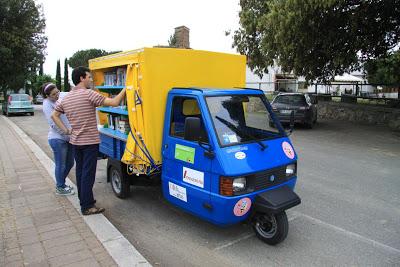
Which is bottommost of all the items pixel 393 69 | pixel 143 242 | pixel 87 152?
pixel 143 242

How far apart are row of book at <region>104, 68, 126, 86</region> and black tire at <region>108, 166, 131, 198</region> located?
1.42 m

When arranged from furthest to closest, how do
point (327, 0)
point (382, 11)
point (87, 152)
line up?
point (382, 11), point (327, 0), point (87, 152)

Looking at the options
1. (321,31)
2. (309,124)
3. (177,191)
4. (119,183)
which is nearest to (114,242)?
Result: (177,191)

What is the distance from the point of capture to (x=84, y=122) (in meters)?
4.73

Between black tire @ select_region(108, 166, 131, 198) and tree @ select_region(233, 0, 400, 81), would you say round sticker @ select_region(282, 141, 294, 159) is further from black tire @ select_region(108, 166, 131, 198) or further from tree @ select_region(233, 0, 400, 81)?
tree @ select_region(233, 0, 400, 81)

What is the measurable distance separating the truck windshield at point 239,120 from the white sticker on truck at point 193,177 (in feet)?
1.60

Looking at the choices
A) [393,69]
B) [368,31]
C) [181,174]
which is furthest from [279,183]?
[368,31]

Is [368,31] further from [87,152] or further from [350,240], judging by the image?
[87,152]

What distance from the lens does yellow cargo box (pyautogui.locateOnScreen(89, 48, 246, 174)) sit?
4.58 m

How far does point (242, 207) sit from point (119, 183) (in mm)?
2553

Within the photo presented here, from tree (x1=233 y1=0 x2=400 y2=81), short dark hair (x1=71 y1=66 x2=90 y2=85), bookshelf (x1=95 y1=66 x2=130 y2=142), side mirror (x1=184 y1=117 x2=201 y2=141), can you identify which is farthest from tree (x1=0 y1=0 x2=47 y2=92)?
side mirror (x1=184 y1=117 x2=201 y2=141)

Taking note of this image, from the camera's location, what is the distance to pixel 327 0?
9867 millimetres

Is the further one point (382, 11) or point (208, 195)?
point (382, 11)

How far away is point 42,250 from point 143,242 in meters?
1.14
